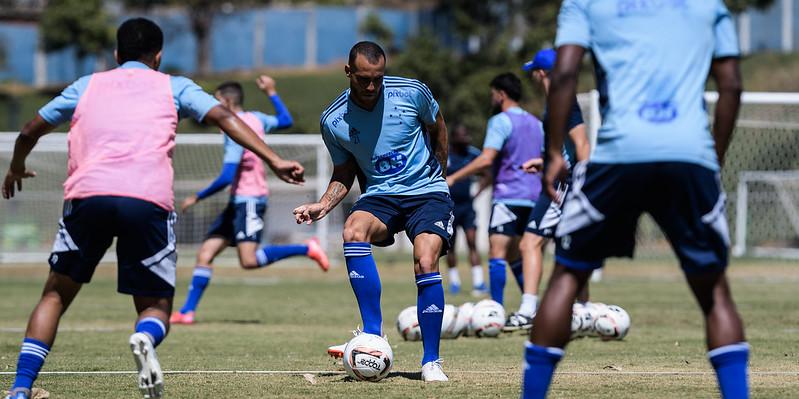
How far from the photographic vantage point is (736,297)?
15766 mm

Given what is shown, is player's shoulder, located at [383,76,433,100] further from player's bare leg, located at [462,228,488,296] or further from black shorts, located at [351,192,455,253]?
player's bare leg, located at [462,228,488,296]

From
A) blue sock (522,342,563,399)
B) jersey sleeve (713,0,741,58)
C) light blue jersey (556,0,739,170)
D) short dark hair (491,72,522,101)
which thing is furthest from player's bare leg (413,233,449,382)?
short dark hair (491,72,522,101)

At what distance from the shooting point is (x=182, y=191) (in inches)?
1044

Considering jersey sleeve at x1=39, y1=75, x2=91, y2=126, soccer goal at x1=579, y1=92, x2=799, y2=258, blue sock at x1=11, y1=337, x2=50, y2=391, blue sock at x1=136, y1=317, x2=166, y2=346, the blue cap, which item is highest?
jersey sleeve at x1=39, y1=75, x2=91, y2=126

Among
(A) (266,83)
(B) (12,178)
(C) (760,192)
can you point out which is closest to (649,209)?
(B) (12,178)

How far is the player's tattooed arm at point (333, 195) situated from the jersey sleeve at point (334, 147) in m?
0.04

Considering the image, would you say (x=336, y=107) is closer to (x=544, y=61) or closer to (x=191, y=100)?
(x=191, y=100)

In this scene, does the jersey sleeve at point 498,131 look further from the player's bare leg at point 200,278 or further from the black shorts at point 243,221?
the player's bare leg at point 200,278

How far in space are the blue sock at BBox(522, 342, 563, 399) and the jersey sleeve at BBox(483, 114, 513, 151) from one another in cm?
673

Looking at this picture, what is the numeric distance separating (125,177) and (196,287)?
6968 millimetres

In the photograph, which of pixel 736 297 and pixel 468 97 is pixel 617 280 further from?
pixel 468 97

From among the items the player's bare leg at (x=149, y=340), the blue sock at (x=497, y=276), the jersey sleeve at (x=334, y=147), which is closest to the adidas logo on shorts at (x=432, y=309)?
the jersey sleeve at (x=334, y=147)

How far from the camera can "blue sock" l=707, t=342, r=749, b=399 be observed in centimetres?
510

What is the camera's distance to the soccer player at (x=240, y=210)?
12664 mm
